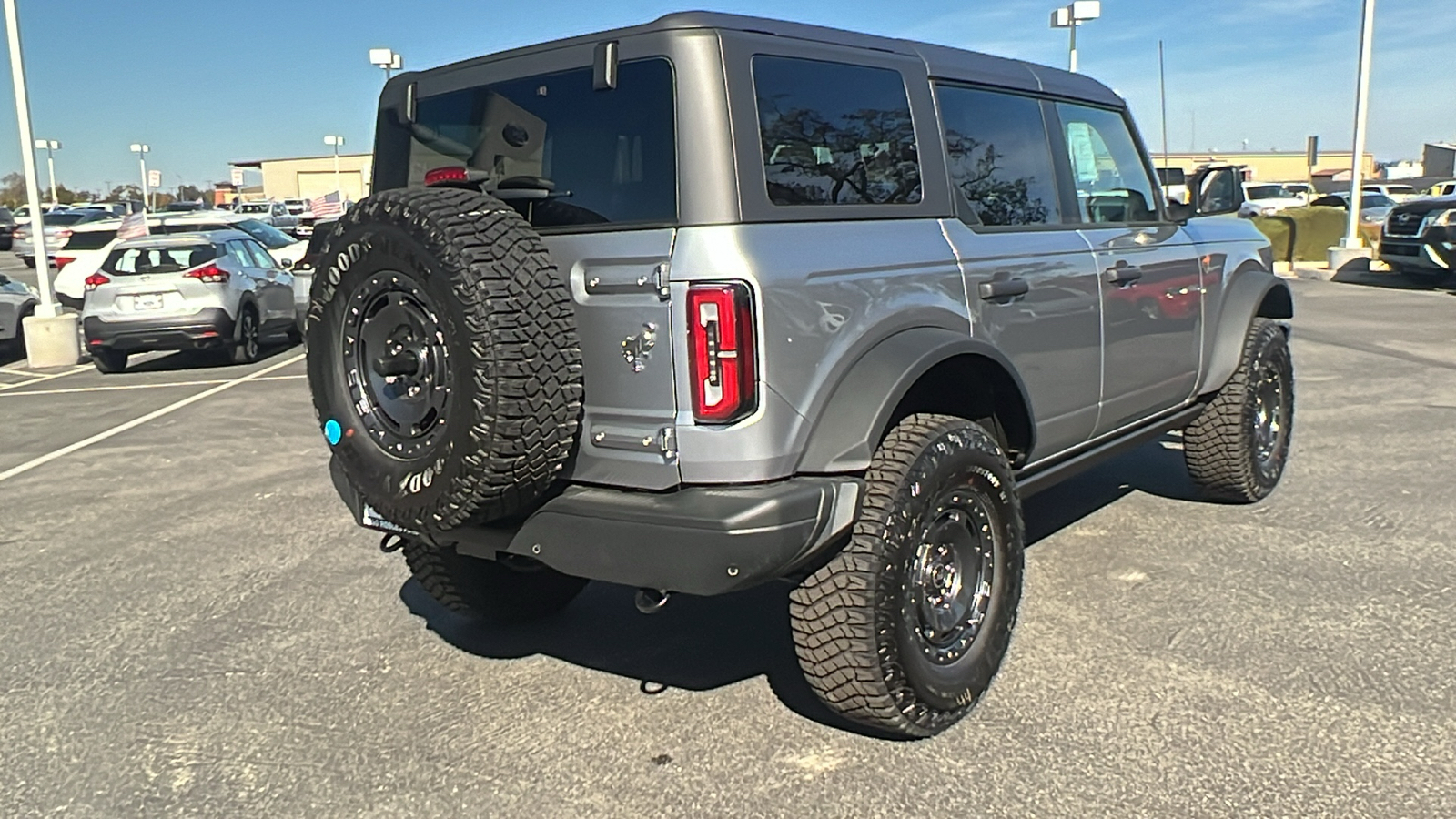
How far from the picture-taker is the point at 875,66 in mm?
3666

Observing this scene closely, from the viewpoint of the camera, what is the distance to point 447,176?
352 cm

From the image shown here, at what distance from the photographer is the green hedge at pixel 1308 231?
21938 millimetres

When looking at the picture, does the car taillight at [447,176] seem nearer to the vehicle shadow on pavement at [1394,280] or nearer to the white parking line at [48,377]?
the white parking line at [48,377]

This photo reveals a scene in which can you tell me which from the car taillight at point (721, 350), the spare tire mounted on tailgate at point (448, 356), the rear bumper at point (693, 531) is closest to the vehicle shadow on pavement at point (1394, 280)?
the rear bumper at point (693, 531)

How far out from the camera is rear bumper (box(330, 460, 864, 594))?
2941mm

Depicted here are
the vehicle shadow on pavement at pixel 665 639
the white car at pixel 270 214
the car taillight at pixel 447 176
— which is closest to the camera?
the car taillight at pixel 447 176

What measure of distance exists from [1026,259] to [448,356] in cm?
205

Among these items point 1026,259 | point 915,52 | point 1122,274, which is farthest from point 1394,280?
point 915,52

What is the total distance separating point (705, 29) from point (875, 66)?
28.9 inches

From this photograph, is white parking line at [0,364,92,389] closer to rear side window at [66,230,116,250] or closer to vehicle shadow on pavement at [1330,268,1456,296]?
rear side window at [66,230,116,250]

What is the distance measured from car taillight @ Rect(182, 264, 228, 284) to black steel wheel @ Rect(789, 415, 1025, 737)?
11.4m

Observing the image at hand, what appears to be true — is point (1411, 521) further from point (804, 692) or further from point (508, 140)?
point (508, 140)

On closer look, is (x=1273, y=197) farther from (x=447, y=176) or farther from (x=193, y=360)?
(x=447, y=176)

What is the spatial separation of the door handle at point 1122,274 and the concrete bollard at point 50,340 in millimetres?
13330
